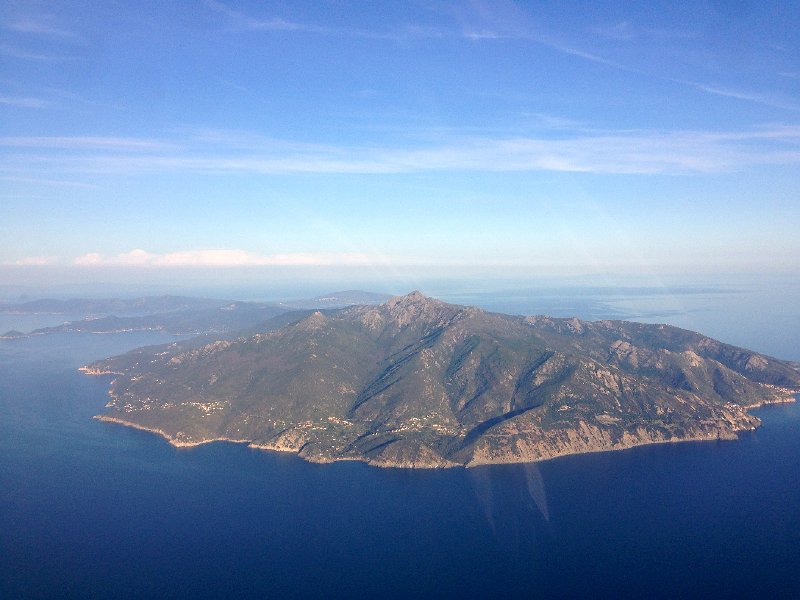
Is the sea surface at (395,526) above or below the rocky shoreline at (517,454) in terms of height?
below

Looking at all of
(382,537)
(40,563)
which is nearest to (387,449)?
(382,537)

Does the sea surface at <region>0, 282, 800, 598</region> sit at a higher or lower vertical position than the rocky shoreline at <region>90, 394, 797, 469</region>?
lower

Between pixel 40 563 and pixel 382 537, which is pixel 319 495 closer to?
pixel 382 537

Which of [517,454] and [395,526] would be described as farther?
[517,454]

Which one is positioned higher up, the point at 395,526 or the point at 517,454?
the point at 517,454

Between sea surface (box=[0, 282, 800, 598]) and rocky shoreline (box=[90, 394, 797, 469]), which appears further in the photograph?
rocky shoreline (box=[90, 394, 797, 469])

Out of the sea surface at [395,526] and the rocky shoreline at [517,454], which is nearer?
the sea surface at [395,526]

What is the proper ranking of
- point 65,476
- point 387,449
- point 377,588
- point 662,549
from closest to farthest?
point 377,588 → point 662,549 → point 65,476 → point 387,449

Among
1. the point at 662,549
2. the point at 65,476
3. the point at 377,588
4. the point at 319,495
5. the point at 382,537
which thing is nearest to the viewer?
the point at 377,588
